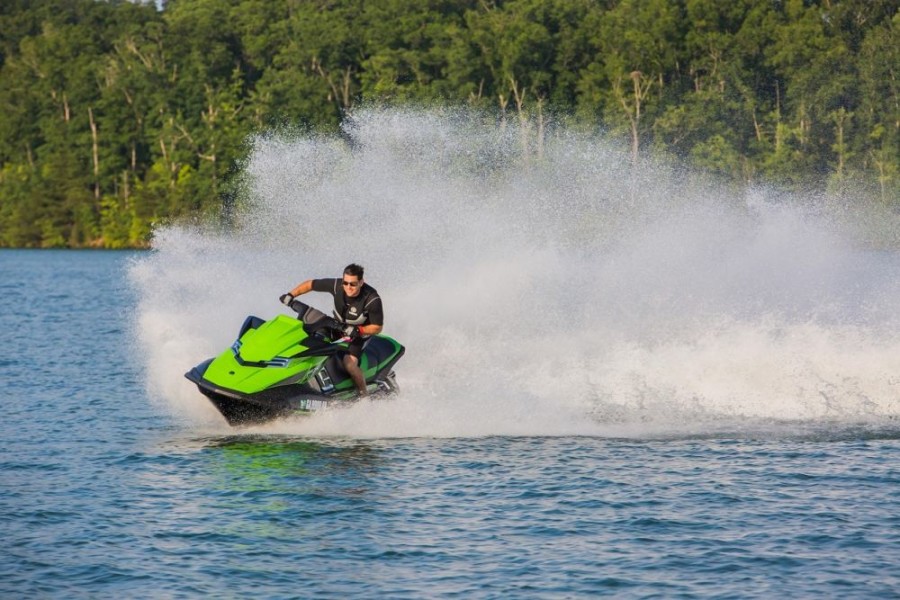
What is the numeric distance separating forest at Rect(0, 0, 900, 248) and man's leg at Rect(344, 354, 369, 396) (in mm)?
58861

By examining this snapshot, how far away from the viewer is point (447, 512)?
1123 cm

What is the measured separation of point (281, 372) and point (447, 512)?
3064mm

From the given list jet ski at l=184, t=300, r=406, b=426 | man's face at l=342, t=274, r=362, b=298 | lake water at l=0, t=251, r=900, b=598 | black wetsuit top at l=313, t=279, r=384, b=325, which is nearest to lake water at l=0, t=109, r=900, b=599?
lake water at l=0, t=251, r=900, b=598

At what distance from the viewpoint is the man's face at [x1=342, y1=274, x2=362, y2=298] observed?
45.6ft

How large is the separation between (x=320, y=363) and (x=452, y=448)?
1.60 metres

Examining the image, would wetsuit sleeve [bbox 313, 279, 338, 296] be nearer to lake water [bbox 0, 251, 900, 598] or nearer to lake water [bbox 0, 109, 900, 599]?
lake water [bbox 0, 109, 900, 599]

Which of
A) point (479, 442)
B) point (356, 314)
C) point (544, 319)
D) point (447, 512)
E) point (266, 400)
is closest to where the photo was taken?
point (447, 512)

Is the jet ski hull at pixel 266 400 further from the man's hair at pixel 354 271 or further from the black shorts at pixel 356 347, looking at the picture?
the man's hair at pixel 354 271

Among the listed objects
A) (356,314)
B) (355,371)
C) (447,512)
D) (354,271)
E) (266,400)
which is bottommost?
(447,512)

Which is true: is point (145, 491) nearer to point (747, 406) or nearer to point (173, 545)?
point (173, 545)

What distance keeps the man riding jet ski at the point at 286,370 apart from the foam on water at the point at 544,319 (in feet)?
1.04

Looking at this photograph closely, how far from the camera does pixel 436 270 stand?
71.2 feet

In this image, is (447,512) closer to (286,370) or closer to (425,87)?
(286,370)

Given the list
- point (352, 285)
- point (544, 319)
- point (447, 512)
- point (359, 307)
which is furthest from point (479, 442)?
point (544, 319)
